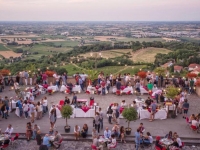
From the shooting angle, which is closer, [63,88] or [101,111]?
[101,111]

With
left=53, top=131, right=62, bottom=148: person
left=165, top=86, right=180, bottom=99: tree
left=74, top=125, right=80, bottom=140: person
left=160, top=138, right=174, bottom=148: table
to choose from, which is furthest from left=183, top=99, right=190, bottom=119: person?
left=53, top=131, right=62, bottom=148: person

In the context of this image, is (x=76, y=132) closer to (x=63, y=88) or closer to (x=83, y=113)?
(x=83, y=113)

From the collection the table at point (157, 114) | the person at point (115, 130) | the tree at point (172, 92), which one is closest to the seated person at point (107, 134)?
the person at point (115, 130)

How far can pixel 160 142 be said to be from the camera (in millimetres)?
11086

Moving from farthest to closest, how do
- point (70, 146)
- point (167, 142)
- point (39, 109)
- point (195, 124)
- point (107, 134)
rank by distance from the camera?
point (39, 109) < point (195, 124) < point (70, 146) < point (107, 134) < point (167, 142)

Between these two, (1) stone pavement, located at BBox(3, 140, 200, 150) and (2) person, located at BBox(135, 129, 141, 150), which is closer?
(2) person, located at BBox(135, 129, 141, 150)

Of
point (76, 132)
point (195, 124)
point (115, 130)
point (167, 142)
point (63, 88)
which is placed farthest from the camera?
point (63, 88)

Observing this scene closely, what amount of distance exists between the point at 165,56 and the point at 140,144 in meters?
56.6

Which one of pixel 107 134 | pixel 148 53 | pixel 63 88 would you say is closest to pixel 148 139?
pixel 107 134

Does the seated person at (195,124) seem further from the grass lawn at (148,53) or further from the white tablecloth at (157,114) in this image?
the grass lawn at (148,53)

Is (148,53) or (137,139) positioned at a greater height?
(137,139)

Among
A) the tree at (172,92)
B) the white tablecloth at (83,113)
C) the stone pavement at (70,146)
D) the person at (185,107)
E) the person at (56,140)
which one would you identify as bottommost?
the stone pavement at (70,146)

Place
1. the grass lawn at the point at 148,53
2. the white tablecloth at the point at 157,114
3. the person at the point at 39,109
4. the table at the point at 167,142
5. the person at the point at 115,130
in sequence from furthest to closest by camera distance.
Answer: the grass lawn at the point at 148,53, the white tablecloth at the point at 157,114, the person at the point at 39,109, the person at the point at 115,130, the table at the point at 167,142

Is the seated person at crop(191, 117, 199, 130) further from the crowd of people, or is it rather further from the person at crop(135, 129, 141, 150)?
the person at crop(135, 129, 141, 150)
